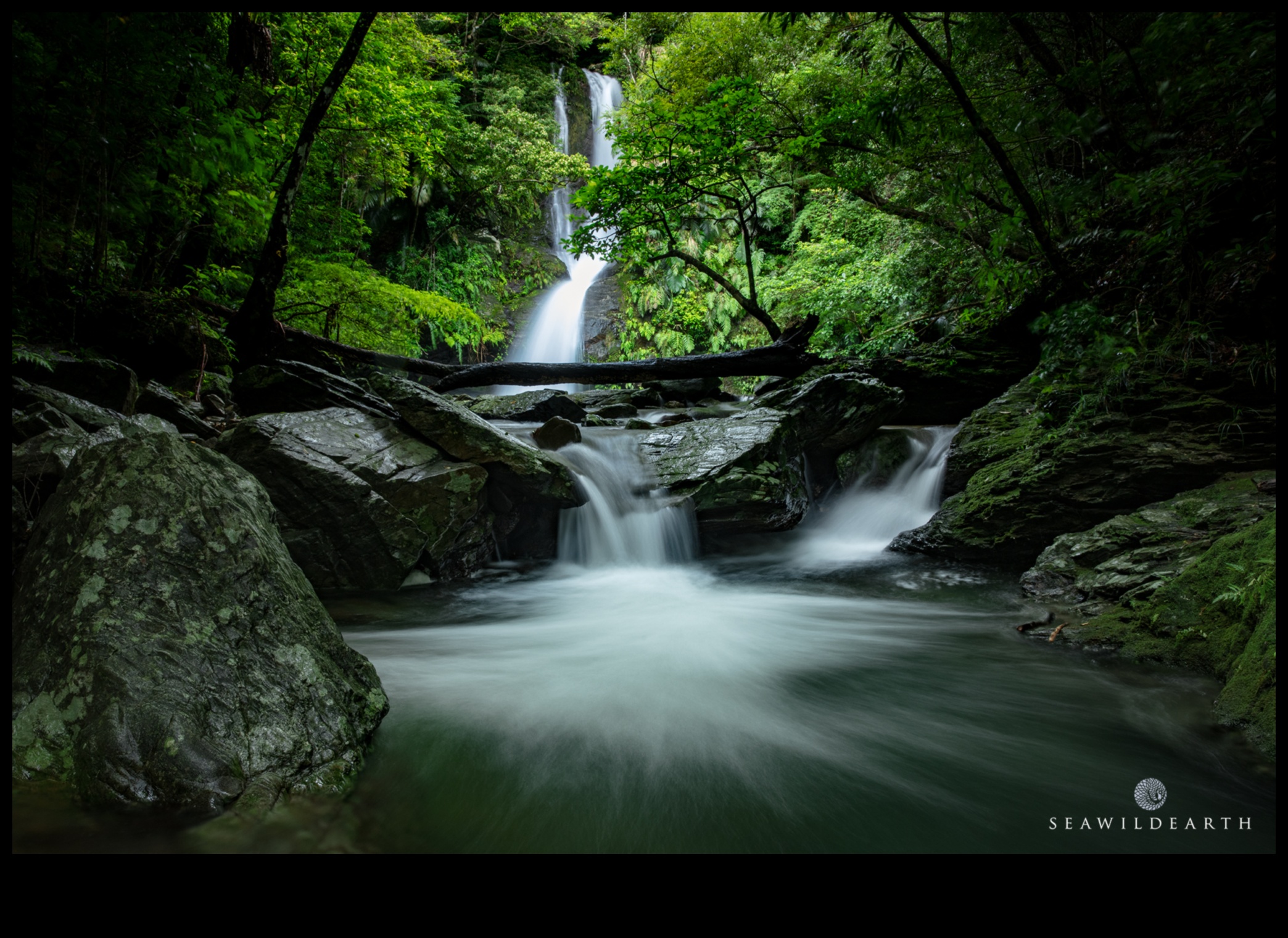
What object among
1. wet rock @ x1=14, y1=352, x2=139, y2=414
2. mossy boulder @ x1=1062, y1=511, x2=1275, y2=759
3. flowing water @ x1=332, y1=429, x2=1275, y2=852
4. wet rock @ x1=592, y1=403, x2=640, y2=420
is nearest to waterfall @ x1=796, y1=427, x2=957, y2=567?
flowing water @ x1=332, y1=429, x2=1275, y2=852

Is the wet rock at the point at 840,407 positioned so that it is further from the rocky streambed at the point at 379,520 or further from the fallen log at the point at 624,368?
the fallen log at the point at 624,368

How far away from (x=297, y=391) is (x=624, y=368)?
5.32m

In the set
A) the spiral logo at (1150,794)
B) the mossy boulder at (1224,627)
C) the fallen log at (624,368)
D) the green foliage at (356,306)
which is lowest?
the spiral logo at (1150,794)

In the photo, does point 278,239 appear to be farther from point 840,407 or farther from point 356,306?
point 840,407

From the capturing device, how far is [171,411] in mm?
5379

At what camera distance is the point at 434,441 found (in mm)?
5805

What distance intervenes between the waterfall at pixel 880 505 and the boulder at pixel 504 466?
3066mm

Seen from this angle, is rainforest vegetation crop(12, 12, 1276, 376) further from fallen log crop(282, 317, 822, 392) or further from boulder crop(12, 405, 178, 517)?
boulder crop(12, 405, 178, 517)

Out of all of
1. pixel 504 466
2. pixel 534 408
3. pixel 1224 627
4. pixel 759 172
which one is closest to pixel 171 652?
pixel 504 466

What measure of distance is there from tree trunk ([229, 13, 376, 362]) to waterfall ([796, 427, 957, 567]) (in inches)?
309

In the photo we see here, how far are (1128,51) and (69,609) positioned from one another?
224 inches

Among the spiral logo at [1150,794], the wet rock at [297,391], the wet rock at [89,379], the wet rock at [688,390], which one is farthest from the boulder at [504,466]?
the wet rock at [688,390]

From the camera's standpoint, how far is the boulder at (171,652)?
158cm
